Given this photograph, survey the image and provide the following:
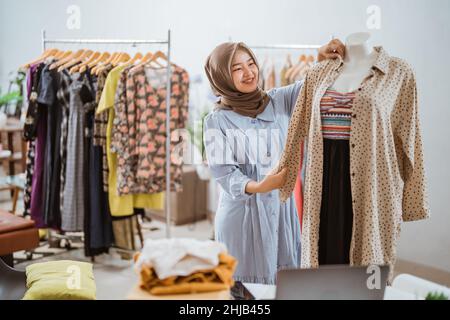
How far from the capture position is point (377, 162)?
5.65 feet

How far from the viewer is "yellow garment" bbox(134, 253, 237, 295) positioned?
1.33m

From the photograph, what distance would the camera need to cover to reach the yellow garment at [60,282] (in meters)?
1.72

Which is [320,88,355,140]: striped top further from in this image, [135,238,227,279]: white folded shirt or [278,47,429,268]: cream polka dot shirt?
[135,238,227,279]: white folded shirt

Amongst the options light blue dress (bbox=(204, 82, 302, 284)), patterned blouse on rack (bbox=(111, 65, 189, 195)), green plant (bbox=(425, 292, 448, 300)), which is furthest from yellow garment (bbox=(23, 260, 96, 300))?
patterned blouse on rack (bbox=(111, 65, 189, 195))

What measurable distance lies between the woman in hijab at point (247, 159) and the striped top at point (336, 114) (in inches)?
20.0

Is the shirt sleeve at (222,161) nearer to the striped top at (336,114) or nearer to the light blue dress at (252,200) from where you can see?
the light blue dress at (252,200)

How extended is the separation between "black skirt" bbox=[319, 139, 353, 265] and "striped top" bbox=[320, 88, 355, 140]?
0.03 meters

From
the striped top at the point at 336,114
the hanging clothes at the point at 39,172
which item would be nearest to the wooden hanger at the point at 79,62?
the hanging clothes at the point at 39,172

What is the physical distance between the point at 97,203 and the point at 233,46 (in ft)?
6.54

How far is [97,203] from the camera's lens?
12.3 feet

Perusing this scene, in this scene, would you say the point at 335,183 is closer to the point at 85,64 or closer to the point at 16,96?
the point at 85,64

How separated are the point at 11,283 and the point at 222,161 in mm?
1006

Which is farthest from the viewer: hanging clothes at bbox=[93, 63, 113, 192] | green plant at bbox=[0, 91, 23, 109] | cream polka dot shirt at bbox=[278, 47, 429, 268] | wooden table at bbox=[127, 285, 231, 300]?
green plant at bbox=[0, 91, 23, 109]

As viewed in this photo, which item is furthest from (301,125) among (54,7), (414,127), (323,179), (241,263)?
(54,7)
